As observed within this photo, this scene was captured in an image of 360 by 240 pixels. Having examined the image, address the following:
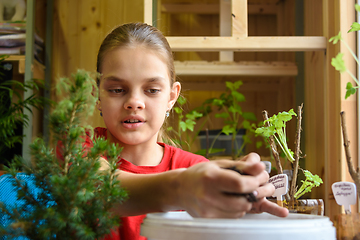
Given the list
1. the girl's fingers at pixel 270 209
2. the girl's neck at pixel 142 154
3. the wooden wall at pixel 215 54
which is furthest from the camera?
the wooden wall at pixel 215 54

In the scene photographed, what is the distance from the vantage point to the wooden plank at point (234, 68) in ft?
5.82

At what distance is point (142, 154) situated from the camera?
94 cm

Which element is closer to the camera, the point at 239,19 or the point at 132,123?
the point at 132,123

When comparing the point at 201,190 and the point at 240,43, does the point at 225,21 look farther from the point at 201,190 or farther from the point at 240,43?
the point at 201,190

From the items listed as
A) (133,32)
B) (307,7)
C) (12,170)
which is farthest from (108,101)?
(307,7)

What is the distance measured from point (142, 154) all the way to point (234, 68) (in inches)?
39.2

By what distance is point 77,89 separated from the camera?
12.5 inches

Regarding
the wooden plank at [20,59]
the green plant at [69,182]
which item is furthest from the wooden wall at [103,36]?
the green plant at [69,182]

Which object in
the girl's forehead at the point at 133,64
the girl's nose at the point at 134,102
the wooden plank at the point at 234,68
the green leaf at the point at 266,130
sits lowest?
the green leaf at the point at 266,130

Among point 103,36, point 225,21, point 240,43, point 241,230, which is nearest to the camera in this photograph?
point 241,230

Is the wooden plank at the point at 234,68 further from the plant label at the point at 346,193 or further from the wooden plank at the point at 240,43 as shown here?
the plant label at the point at 346,193

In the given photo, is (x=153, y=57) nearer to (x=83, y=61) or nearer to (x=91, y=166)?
(x=91, y=166)

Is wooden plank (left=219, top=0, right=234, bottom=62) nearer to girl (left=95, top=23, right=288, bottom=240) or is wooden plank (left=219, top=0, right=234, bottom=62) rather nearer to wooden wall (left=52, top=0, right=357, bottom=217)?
wooden wall (left=52, top=0, right=357, bottom=217)

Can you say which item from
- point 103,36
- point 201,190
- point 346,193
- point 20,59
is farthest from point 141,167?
point 103,36
